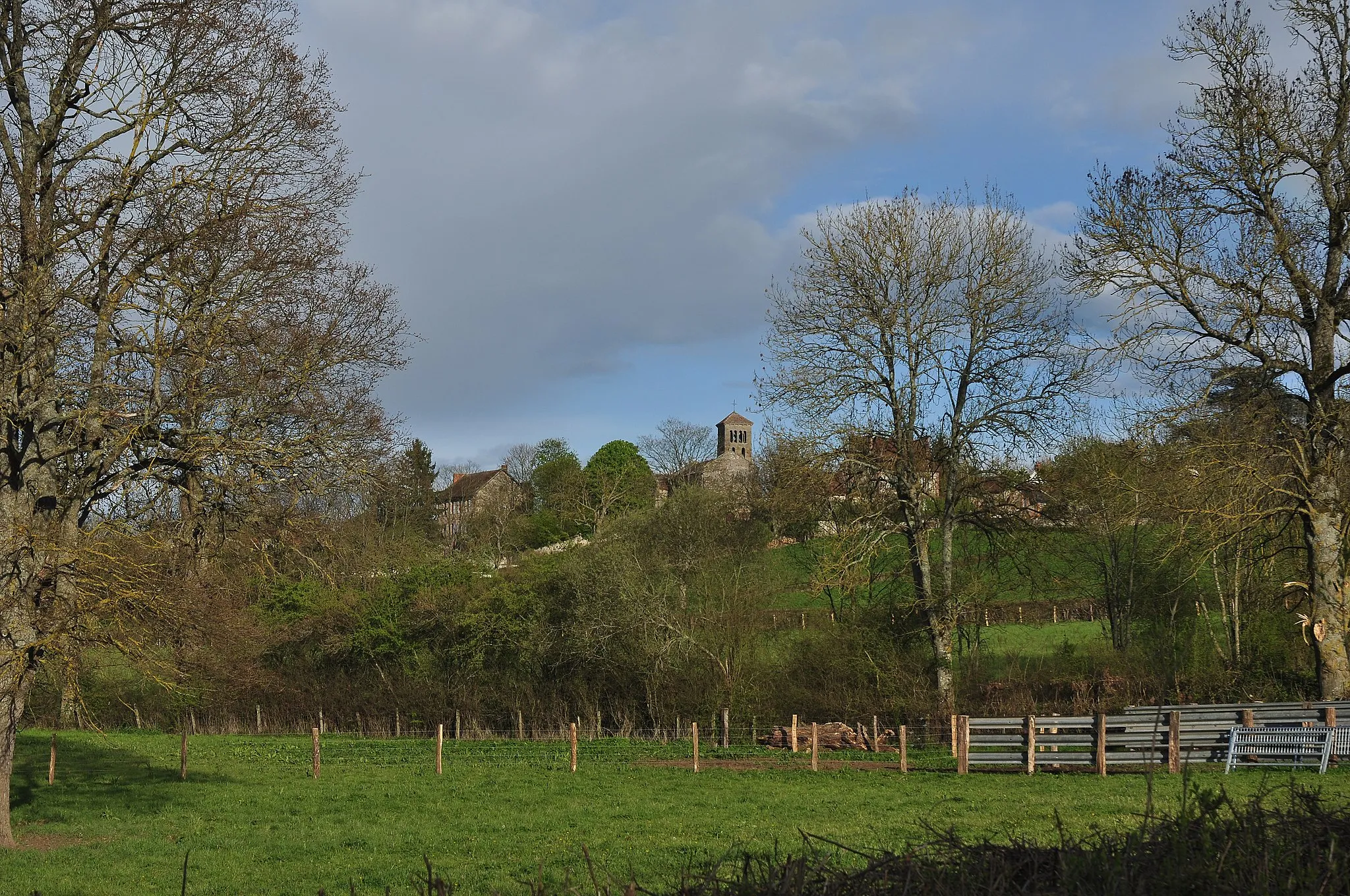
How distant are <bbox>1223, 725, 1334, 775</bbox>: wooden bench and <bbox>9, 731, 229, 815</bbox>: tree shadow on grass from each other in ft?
63.6

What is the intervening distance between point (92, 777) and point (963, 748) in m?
18.9

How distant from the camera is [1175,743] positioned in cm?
2039

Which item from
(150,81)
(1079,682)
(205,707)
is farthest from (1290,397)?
(205,707)

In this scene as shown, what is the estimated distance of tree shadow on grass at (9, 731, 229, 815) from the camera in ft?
69.6

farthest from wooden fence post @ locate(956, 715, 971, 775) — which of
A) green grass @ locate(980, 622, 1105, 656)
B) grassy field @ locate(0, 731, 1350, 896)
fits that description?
green grass @ locate(980, 622, 1105, 656)

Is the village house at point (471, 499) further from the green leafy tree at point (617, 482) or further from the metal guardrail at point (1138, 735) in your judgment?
the metal guardrail at point (1138, 735)

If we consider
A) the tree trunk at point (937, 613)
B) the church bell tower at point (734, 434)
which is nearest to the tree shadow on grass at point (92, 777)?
the tree trunk at point (937, 613)

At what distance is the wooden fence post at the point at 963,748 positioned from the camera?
22734 millimetres

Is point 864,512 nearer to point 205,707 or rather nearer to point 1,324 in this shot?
point 1,324

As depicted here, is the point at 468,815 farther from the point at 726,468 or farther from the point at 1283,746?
the point at 726,468

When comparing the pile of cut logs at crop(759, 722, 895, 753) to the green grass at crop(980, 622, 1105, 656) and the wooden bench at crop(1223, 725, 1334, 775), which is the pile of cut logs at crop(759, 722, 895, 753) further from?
the wooden bench at crop(1223, 725, 1334, 775)

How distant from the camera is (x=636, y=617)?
113 ft

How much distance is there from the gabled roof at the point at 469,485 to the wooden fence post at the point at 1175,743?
73.0m

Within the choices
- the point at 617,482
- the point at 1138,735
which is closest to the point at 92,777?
the point at 1138,735
